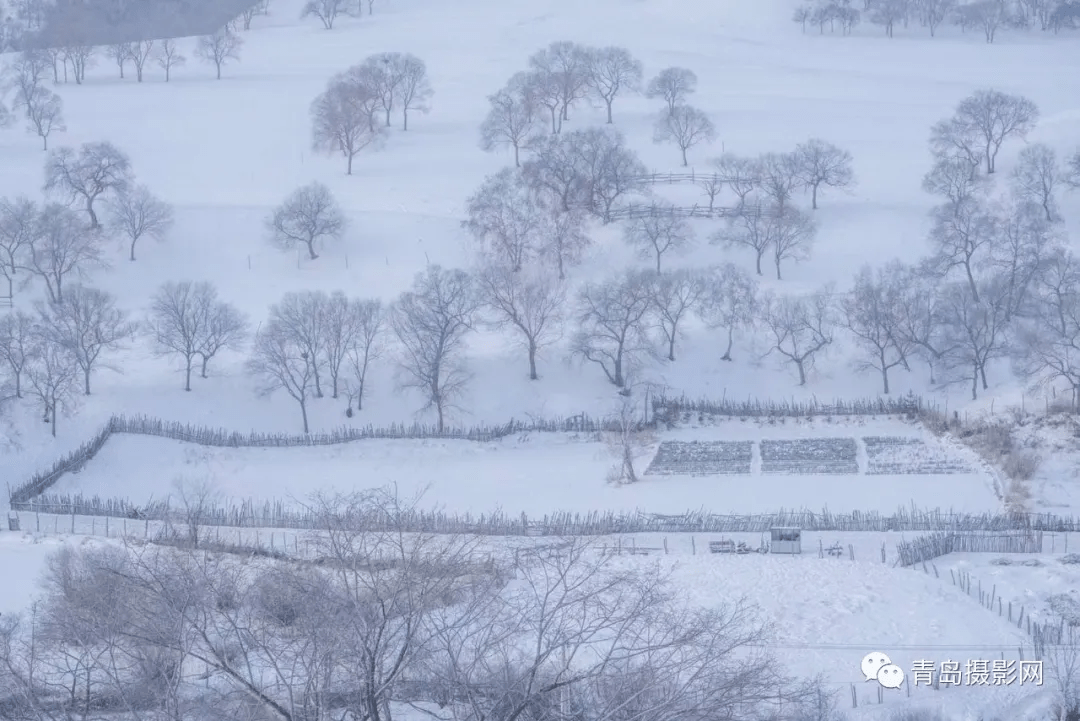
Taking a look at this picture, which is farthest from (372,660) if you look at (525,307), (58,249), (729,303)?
(58,249)

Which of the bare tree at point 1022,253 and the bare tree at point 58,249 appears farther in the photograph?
the bare tree at point 58,249

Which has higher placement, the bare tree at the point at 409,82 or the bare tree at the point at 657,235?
the bare tree at the point at 409,82

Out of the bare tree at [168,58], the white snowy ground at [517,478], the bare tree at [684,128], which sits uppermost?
the bare tree at [168,58]

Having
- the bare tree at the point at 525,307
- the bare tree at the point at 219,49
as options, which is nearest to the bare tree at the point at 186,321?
the bare tree at the point at 525,307

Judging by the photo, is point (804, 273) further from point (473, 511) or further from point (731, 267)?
point (473, 511)

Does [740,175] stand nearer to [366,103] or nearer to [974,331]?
[974,331]

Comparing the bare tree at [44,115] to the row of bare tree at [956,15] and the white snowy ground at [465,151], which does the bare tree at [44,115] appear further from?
the row of bare tree at [956,15]

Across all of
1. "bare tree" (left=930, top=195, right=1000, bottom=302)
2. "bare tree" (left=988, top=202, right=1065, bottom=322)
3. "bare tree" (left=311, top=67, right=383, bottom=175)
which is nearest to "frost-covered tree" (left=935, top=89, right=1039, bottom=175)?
"bare tree" (left=988, top=202, right=1065, bottom=322)

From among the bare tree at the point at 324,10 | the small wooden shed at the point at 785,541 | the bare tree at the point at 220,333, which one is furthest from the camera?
the bare tree at the point at 324,10
